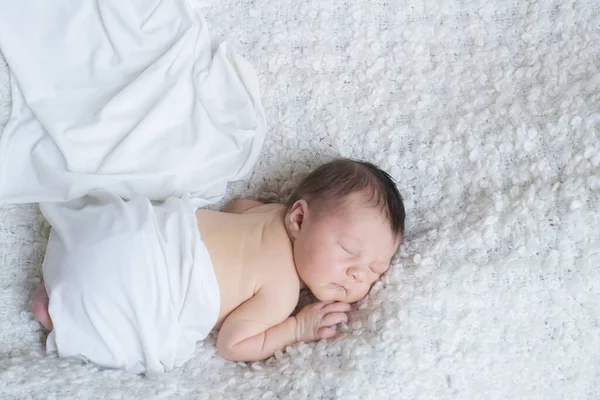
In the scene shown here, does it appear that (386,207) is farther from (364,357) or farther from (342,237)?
(364,357)

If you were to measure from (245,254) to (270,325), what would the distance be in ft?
0.50

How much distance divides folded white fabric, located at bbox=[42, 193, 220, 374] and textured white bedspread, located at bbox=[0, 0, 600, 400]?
2.0 inches

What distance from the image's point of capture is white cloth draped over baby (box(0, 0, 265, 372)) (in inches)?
49.1

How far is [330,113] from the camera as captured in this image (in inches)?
63.1

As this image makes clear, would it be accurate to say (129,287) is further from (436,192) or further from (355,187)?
(436,192)

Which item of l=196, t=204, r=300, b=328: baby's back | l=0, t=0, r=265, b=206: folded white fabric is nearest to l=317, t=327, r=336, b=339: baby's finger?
l=196, t=204, r=300, b=328: baby's back

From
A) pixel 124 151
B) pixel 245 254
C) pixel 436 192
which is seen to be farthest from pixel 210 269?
pixel 436 192

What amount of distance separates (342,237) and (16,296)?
2.16 ft

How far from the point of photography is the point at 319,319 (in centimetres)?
137

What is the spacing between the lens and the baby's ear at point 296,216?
1.43m

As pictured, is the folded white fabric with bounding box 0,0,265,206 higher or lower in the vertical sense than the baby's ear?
higher

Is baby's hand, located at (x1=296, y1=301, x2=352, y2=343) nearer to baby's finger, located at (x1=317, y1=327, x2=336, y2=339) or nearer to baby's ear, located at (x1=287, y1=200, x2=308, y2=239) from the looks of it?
baby's finger, located at (x1=317, y1=327, x2=336, y2=339)

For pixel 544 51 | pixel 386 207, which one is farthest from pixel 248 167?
pixel 544 51

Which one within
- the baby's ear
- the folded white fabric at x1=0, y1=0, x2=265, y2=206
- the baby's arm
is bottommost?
the baby's arm
